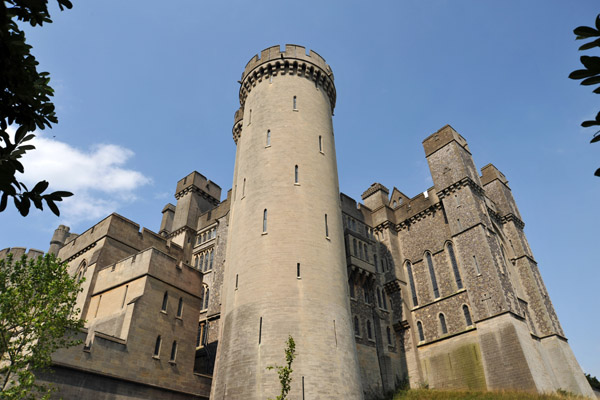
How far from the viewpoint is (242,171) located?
25.4 m

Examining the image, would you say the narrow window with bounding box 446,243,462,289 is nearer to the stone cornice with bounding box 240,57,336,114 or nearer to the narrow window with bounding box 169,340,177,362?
the stone cornice with bounding box 240,57,336,114

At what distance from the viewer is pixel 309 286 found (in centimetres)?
1966

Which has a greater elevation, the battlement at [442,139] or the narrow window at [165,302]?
the battlement at [442,139]

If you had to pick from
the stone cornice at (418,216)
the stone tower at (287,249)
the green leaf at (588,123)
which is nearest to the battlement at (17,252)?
the stone tower at (287,249)

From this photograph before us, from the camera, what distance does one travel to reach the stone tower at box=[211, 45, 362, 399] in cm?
1788

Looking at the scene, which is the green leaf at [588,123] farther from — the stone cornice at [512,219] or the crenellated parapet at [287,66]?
the stone cornice at [512,219]

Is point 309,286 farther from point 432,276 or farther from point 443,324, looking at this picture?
point 432,276

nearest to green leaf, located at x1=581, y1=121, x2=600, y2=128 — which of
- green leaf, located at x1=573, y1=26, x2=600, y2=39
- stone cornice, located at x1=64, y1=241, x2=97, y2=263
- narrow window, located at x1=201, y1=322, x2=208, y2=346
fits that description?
green leaf, located at x1=573, y1=26, x2=600, y2=39

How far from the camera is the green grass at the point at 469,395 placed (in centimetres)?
2092

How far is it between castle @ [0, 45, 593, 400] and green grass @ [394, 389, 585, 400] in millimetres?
1187

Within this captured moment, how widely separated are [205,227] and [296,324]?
69.3 feet

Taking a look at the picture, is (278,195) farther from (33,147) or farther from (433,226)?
(33,147)

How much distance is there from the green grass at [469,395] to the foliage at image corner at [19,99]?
78.6ft

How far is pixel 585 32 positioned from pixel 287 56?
2608cm
